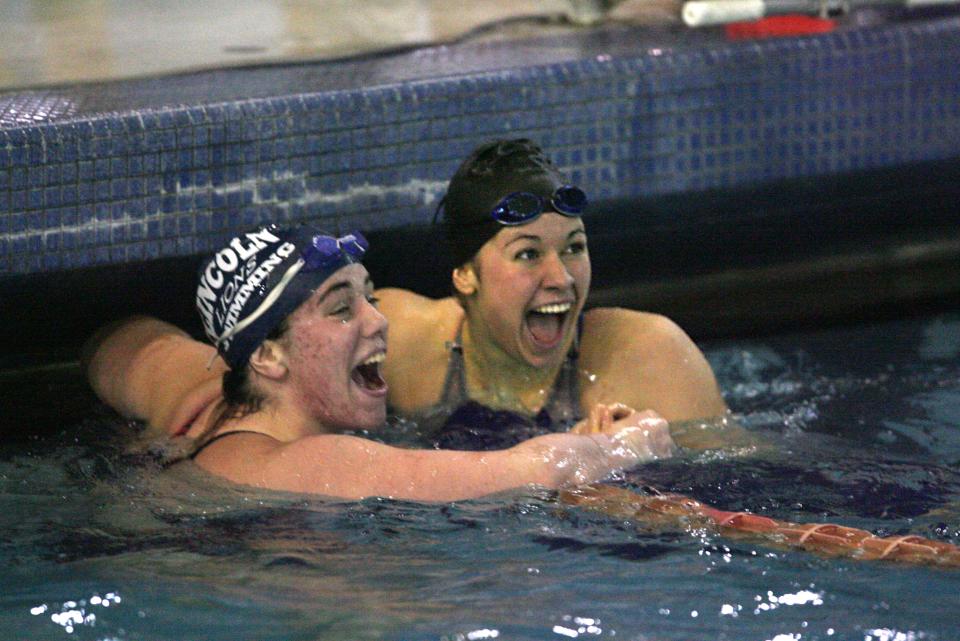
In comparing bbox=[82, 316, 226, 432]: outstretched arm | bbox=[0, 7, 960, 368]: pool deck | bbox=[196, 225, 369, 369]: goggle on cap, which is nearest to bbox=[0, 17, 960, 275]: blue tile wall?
bbox=[0, 7, 960, 368]: pool deck

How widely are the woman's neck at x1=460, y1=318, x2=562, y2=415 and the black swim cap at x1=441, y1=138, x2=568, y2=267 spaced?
303 mm

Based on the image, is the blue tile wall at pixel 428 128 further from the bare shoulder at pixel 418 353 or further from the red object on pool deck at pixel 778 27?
the bare shoulder at pixel 418 353

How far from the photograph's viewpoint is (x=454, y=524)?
381 centimetres

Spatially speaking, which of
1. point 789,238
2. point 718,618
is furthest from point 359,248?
point 789,238

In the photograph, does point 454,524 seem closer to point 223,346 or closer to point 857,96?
point 223,346

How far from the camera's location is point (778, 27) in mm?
6109

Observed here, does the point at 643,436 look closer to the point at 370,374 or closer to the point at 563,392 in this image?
the point at 563,392

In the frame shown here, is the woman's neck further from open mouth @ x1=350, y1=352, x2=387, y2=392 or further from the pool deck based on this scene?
the pool deck

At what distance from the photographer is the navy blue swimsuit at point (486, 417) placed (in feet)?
14.9

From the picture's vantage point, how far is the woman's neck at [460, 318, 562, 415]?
182 inches

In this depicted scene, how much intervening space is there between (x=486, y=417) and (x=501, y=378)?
144mm

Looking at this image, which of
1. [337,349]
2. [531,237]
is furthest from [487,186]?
[337,349]

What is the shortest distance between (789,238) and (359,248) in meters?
2.50

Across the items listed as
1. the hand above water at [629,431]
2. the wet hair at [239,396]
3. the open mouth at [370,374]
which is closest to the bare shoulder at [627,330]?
the hand above water at [629,431]
